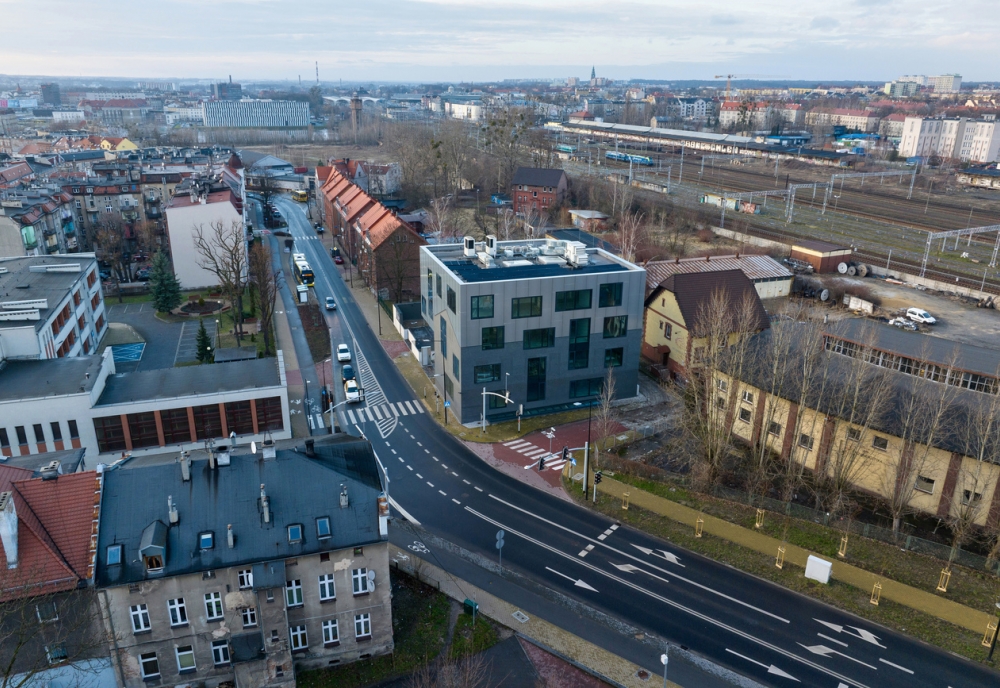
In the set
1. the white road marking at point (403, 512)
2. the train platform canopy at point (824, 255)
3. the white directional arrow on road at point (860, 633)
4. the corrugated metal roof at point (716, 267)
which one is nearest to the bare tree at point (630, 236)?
the corrugated metal roof at point (716, 267)

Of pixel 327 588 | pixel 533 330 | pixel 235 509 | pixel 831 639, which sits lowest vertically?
pixel 831 639

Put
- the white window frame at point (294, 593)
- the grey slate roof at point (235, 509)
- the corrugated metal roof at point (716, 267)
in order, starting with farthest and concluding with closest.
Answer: the corrugated metal roof at point (716, 267) → the white window frame at point (294, 593) → the grey slate roof at point (235, 509)

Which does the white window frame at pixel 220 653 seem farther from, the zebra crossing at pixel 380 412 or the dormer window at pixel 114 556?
the zebra crossing at pixel 380 412

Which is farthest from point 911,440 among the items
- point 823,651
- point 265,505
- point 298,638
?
point 265,505

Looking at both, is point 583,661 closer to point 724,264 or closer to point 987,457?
point 987,457

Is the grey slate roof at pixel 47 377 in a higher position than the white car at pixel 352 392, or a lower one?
higher

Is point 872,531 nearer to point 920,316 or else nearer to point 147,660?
point 147,660

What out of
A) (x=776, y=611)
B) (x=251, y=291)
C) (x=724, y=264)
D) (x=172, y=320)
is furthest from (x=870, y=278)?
(x=172, y=320)
